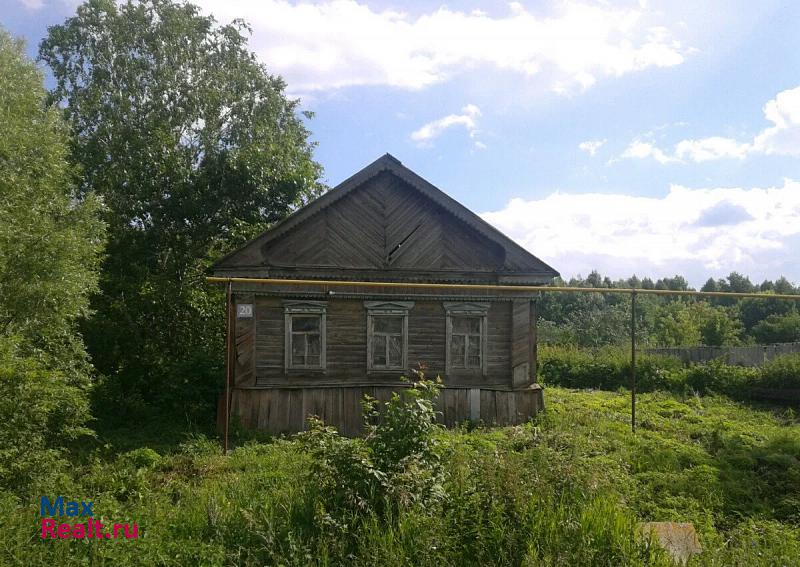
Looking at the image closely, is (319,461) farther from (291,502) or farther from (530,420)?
(530,420)

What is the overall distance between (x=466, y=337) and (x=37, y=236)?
→ 864 centimetres

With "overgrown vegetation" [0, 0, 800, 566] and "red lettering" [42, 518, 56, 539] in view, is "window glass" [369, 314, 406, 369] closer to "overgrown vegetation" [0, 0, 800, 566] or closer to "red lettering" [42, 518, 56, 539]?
"overgrown vegetation" [0, 0, 800, 566]

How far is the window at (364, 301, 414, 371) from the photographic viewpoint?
12.8 meters

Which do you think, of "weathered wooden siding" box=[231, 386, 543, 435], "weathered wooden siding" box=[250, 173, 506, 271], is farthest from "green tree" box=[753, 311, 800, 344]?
"weathered wooden siding" box=[250, 173, 506, 271]

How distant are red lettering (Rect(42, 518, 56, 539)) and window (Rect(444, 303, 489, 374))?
8651mm

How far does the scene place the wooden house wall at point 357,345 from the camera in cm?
1246

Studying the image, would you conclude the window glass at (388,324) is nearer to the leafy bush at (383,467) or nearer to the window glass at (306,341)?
the window glass at (306,341)

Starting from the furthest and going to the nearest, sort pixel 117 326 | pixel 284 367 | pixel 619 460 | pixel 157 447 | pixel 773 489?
pixel 117 326, pixel 284 367, pixel 157 447, pixel 619 460, pixel 773 489

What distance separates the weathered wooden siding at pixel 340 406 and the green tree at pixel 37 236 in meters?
3.42

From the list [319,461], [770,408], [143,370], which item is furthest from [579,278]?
[319,461]

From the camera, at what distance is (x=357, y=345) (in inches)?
503

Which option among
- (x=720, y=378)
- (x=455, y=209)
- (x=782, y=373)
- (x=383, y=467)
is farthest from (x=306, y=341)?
(x=782, y=373)

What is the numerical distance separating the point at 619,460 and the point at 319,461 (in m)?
4.83

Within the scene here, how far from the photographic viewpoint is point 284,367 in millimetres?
12477
